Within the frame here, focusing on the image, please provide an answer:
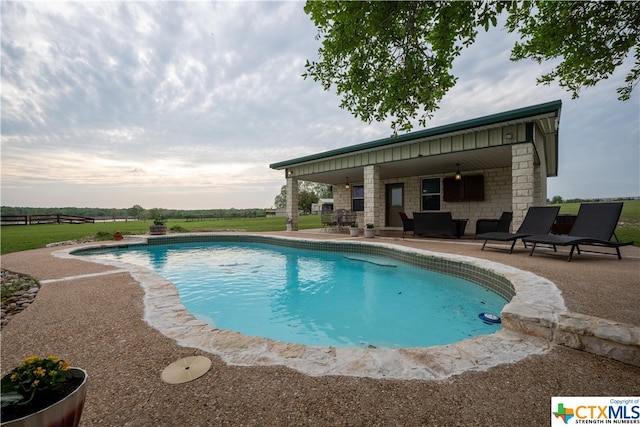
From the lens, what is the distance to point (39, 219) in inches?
811

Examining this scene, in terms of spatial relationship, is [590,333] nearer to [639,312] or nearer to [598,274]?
[639,312]

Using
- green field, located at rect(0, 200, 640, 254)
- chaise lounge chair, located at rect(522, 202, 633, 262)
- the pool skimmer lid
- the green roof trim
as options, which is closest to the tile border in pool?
the pool skimmer lid

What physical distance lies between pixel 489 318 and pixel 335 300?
2.33m

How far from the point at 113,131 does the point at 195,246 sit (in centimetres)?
852

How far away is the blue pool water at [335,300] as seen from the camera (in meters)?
3.39

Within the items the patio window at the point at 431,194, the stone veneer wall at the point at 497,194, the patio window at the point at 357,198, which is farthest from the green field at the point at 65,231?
the patio window at the point at 431,194

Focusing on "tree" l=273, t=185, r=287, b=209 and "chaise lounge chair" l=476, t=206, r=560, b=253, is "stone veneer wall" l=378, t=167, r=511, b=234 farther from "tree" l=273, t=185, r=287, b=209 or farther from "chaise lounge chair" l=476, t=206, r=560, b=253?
"tree" l=273, t=185, r=287, b=209

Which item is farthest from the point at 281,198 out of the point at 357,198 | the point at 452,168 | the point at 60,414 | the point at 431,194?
the point at 60,414

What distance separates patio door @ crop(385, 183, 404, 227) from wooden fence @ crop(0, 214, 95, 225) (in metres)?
26.7

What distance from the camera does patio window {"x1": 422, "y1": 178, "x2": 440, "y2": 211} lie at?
12.1 metres

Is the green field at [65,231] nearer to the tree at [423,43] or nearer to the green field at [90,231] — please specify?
the green field at [90,231]

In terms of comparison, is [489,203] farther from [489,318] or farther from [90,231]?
[90,231]

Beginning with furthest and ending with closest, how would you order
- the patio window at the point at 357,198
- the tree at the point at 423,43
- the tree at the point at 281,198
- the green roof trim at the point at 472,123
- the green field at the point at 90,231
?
the tree at the point at 281,198, the patio window at the point at 357,198, the green field at the point at 90,231, the green roof trim at the point at 472,123, the tree at the point at 423,43

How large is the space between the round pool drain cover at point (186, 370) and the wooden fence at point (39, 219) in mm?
27520
